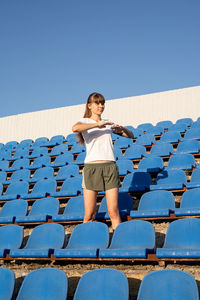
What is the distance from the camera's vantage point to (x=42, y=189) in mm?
3928

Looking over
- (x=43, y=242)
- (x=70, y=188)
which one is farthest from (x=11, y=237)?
(x=70, y=188)

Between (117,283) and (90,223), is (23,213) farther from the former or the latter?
(117,283)

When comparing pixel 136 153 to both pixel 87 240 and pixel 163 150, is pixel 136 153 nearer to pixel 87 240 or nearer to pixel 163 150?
pixel 163 150

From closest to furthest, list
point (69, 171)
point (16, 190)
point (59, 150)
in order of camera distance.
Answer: point (16, 190) → point (69, 171) → point (59, 150)

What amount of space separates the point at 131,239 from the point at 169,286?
67cm

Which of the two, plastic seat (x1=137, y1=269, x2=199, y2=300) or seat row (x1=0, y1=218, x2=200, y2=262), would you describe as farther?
seat row (x1=0, y1=218, x2=200, y2=262)

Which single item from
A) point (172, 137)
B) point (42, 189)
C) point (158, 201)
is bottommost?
point (158, 201)

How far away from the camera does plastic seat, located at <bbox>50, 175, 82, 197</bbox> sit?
11.5 ft

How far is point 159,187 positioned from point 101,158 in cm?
125

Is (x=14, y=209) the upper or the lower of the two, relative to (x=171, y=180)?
lower

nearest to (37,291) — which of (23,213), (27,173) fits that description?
(23,213)

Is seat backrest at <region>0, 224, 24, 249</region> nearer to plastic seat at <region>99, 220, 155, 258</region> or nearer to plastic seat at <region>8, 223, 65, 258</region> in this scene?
plastic seat at <region>8, 223, 65, 258</region>

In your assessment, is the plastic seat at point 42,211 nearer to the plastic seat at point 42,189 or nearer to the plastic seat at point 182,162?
the plastic seat at point 42,189

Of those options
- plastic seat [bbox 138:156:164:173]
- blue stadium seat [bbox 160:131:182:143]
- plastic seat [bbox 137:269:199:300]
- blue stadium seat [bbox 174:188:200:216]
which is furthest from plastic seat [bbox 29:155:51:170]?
plastic seat [bbox 137:269:199:300]
